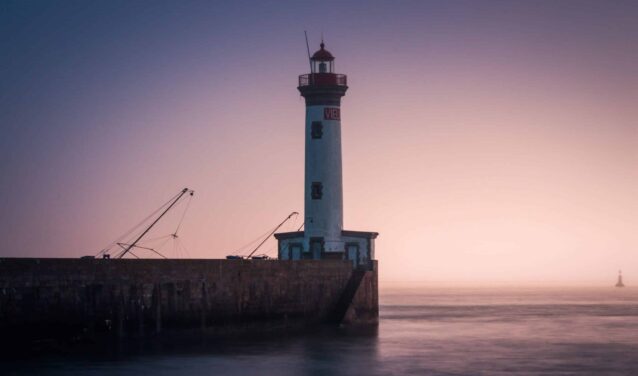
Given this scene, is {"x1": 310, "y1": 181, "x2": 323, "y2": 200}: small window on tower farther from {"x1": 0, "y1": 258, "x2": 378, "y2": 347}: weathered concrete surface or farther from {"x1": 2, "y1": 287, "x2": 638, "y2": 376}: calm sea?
{"x1": 2, "y1": 287, "x2": 638, "y2": 376}: calm sea

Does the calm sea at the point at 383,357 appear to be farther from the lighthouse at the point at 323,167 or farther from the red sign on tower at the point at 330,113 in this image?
the red sign on tower at the point at 330,113

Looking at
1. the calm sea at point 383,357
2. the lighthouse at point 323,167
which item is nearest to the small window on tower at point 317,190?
the lighthouse at point 323,167

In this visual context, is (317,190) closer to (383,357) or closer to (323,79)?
(323,79)

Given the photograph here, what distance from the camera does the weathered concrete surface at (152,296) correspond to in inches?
1654

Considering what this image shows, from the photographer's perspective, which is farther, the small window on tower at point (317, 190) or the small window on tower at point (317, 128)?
the small window on tower at point (317, 190)

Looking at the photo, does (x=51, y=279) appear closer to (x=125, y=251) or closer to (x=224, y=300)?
(x=224, y=300)

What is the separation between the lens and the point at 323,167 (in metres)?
64.0

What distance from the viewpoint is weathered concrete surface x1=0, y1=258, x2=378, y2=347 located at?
42.0 m

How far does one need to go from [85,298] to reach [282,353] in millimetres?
8752

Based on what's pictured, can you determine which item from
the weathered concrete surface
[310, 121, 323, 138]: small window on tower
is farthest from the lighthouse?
the weathered concrete surface

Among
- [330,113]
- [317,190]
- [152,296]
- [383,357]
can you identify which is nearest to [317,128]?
[330,113]

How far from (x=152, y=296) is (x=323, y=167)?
1971cm

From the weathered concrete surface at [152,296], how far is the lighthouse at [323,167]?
4.73 meters

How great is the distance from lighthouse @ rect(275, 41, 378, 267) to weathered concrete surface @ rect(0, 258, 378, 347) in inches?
186
